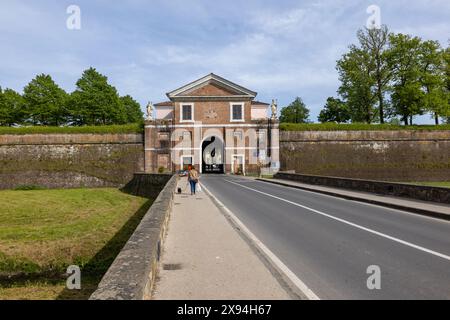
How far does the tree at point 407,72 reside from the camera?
48938 mm

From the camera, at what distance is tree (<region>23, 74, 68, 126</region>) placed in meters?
58.6

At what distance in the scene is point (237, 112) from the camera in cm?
4569

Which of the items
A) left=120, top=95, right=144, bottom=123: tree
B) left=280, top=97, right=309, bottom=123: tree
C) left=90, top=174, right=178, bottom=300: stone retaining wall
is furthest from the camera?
left=280, top=97, right=309, bottom=123: tree

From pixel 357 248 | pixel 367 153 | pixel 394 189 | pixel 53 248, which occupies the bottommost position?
pixel 53 248

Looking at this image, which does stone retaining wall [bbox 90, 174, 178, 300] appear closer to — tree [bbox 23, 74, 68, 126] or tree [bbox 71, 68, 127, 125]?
tree [bbox 71, 68, 127, 125]

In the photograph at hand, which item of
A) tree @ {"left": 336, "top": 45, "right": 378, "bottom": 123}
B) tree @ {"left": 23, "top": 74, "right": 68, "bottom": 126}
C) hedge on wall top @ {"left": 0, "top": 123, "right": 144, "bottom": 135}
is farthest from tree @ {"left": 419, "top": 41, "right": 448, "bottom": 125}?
tree @ {"left": 23, "top": 74, "right": 68, "bottom": 126}

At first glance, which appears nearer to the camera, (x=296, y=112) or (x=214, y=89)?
(x=214, y=89)

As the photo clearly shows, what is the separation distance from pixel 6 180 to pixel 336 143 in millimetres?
43210

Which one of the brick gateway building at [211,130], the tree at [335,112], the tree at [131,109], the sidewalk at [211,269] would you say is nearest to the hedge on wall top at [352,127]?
the brick gateway building at [211,130]

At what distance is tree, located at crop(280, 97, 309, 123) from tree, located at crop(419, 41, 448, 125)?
42.3 m

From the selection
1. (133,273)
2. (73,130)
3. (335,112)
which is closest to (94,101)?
(73,130)

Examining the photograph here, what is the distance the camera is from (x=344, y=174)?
4525cm

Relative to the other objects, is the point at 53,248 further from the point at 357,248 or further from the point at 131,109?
the point at 131,109

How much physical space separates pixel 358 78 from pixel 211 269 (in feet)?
174
